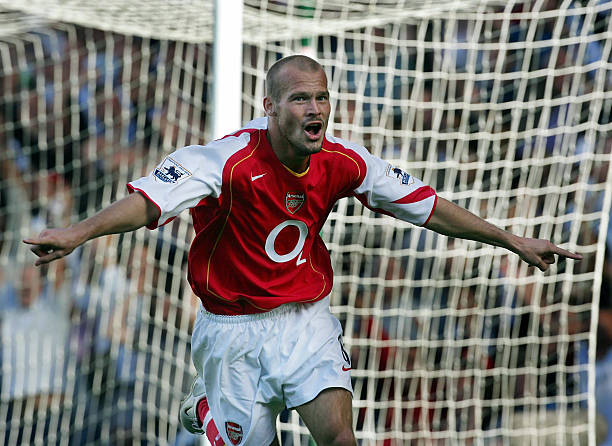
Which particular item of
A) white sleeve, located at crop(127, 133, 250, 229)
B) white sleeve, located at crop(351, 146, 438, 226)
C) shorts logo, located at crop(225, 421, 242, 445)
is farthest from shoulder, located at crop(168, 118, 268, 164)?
shorts logo, located at crop(225, 421, 242, 445)

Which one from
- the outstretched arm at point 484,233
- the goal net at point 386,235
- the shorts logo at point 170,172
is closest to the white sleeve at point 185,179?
the shorts logo at point 170,172

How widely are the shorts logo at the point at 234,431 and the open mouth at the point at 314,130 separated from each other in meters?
1.14

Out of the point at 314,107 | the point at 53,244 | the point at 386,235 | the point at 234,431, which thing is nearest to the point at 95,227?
the point at 53,244

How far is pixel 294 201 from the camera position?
3.46 m

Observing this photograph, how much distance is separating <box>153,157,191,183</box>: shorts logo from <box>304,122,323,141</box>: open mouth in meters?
0.43

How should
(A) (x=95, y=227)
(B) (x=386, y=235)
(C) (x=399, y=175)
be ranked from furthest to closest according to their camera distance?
(B) (x=386, y=235)
(C) (x=399, y=175)
(A) (x=95, y=227)

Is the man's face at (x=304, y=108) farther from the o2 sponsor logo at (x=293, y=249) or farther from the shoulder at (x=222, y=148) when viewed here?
the o2 sponsor logo at (x=293, y=249)

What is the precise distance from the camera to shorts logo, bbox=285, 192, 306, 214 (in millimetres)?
3445

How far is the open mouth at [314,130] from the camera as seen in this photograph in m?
3.26

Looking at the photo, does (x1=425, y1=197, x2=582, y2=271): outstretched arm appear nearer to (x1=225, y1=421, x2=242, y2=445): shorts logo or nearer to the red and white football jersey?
the red and white football jersey

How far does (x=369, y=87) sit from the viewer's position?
21.8 feet

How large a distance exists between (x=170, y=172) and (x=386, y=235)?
3.32m

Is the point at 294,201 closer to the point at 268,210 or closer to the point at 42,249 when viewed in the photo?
the point at 268,210

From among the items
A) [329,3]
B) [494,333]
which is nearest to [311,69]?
[329,3]
